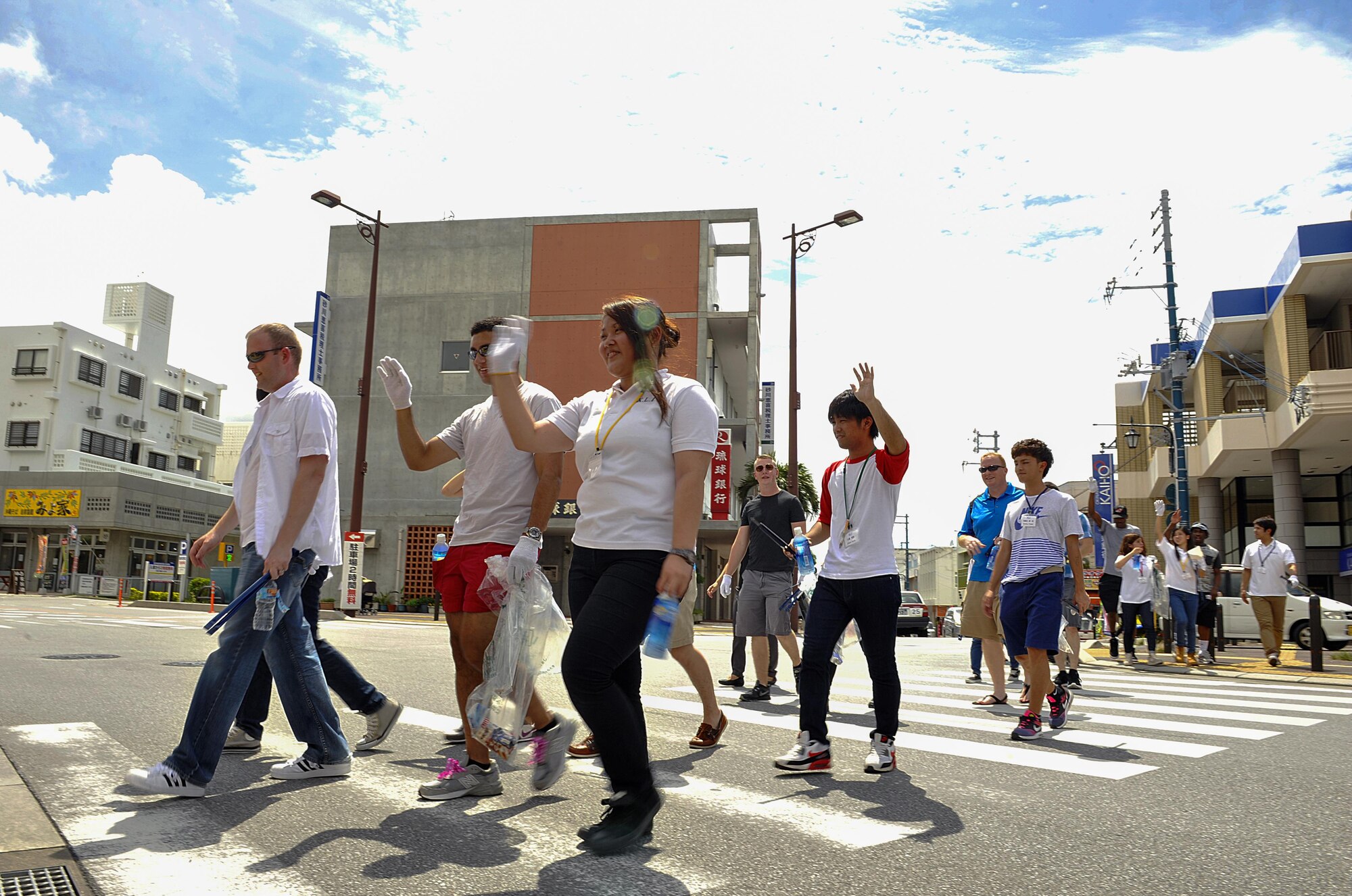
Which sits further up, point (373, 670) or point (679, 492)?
point (679, 492)

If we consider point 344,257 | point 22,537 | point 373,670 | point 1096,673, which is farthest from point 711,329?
point 22,537

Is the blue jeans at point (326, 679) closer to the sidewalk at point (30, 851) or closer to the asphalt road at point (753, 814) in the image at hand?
the asphalt road at point (753, 814)

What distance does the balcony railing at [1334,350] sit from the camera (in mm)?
27578

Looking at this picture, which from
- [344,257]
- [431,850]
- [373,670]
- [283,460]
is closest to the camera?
[431,850]

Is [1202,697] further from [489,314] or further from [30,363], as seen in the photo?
[30,363]

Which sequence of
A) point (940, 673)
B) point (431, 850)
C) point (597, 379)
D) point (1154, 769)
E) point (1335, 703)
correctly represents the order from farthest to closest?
point (597, 379) → point (940, 673) → point (1335, 703) → point (1154, 769) → point (431, 850)

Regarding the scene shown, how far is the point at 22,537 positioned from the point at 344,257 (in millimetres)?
23341

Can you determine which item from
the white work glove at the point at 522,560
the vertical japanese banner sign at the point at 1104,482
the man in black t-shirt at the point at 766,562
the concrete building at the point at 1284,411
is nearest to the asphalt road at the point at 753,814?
the man in black t-shirt at the point at 766,562

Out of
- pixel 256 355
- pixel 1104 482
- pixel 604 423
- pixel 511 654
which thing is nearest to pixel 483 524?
pixel 511 654

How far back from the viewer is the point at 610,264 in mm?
36031

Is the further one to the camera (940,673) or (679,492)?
(940,673)

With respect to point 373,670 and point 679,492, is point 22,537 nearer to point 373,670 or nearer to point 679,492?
point 373,670

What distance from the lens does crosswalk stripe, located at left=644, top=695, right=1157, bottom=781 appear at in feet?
15.9

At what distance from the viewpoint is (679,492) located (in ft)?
10.7
